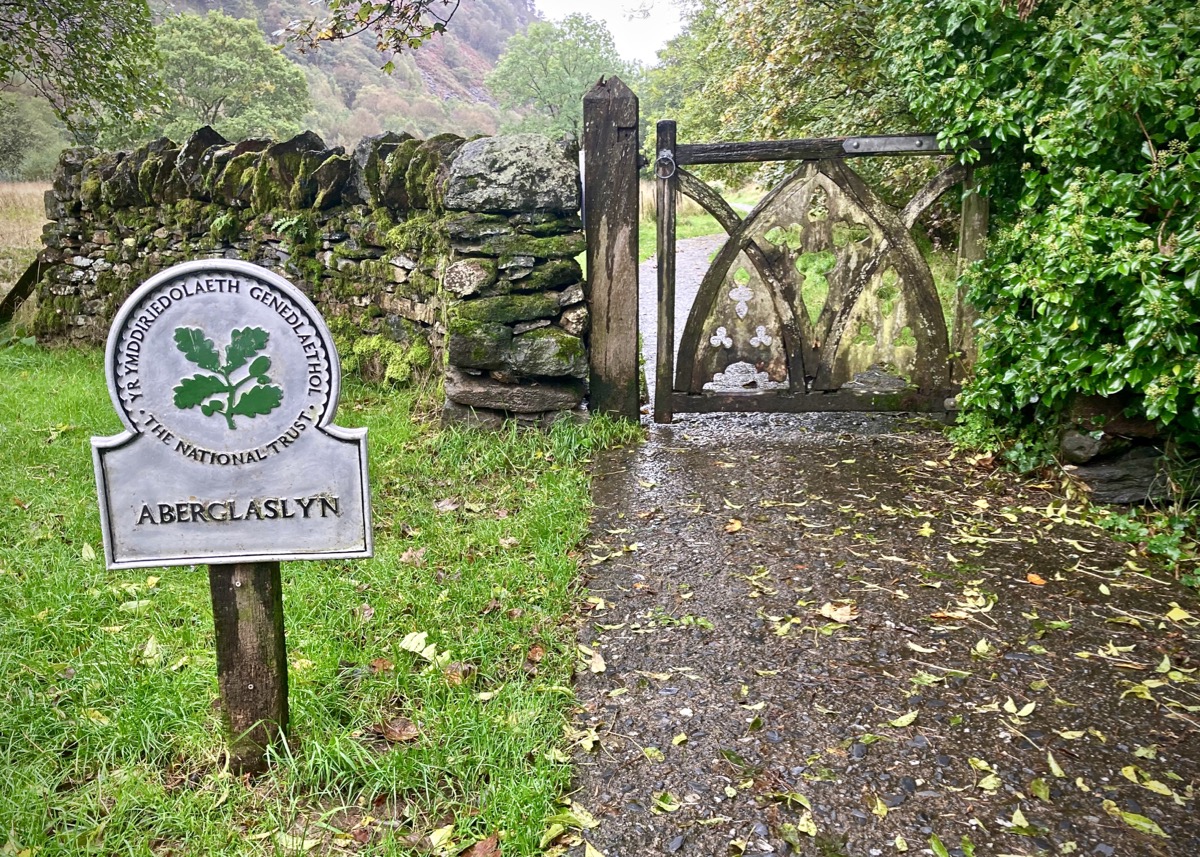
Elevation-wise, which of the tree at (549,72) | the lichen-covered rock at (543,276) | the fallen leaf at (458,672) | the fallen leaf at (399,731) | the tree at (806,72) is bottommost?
the fallen leaf at (399,731)

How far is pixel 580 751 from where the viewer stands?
95.7 inches

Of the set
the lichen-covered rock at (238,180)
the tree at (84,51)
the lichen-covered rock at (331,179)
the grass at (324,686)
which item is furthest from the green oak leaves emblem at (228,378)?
the tree at (84,51)

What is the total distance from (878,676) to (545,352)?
2.78 meters

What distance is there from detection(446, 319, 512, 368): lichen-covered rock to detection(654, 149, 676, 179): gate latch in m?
1.27

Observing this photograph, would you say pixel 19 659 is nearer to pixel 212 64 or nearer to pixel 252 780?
pixel 252 780

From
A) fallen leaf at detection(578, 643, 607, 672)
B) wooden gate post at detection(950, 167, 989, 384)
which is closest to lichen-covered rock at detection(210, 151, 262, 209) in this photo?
wooden gate post at detection(950, 167, 989, 384)

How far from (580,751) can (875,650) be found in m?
1.12

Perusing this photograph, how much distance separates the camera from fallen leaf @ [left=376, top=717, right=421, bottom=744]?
98.6 inches

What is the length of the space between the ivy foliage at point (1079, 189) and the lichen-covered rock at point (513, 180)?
2.01m

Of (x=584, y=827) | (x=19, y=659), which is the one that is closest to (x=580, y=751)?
(x=584, y=827)

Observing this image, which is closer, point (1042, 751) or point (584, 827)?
point (584, 827)

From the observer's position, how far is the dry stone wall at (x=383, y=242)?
4.95 m

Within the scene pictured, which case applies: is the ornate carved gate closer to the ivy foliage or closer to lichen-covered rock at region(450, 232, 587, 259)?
the ivy foliage

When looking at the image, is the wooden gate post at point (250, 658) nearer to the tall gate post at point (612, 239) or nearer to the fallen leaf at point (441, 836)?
the fallen leaf at point (441, 836)
